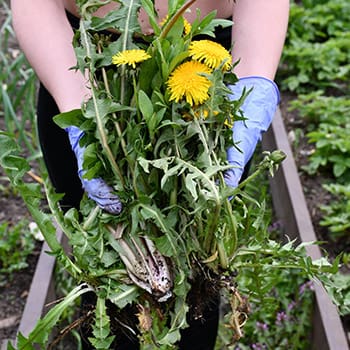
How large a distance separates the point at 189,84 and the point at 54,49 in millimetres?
496

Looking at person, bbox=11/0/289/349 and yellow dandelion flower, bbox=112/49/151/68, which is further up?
person, bbox=11/0/289/349

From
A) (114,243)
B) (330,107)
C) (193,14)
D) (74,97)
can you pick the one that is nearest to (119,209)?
(114,243)

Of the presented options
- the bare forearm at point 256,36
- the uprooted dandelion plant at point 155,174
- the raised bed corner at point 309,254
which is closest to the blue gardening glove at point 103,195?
the uprooted dandelion plant at point 155,174

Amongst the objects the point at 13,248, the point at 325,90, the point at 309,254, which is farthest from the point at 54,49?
the point at 325,90

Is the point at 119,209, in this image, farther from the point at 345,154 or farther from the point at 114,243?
the point at 345,154

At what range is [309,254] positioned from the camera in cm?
283

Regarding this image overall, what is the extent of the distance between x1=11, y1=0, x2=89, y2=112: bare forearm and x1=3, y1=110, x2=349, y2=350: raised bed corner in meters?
0.65

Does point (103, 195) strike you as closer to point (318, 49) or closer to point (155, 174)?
point (155, 174)

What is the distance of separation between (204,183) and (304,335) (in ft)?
4.61

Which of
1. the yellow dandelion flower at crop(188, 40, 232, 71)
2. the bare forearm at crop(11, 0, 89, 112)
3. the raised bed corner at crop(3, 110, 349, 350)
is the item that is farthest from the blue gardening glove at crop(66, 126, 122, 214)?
the raised bed corner at crop(3, 110, 349, 350)

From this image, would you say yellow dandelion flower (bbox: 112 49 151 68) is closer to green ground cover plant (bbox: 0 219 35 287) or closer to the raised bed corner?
the raised bed corner

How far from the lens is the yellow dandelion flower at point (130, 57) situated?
5.13ft

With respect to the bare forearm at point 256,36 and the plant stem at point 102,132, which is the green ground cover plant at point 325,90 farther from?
the plant stem at point 102,132

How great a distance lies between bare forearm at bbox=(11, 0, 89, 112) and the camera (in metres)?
1.89
